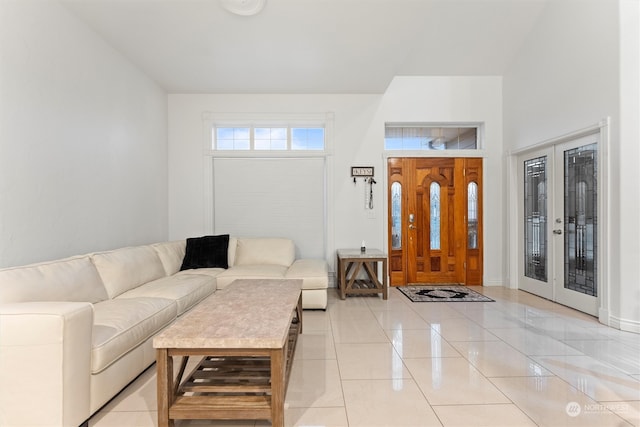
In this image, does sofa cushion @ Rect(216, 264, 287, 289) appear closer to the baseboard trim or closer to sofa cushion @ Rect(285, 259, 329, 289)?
sofa cushion @ Rect(285, 259, 329, 289)

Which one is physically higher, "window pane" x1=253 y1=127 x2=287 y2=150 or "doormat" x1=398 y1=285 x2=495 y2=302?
"window pane" x1=253 y1=127 x2=287 y2=150

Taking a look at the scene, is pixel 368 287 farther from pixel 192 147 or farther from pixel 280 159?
pixel 192 147

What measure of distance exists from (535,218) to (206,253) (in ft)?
14.6

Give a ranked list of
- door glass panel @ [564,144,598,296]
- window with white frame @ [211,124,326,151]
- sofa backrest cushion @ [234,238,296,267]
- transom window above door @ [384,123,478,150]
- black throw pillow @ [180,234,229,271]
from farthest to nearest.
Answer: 1. transom window above door @ [384,123,478,150]
2. window with white frame @ [211,124,326,151]
3. sofa backrest cushion @ [234,238,296,267]
4. black throw pillow @ [180,234,229,271]
5. door glass panel @ [564,144,598,296]

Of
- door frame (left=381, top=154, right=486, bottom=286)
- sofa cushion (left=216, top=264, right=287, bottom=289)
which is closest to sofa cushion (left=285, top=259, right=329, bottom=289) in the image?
sofa cushion (left=216, top=264, right=287, bottom=289)

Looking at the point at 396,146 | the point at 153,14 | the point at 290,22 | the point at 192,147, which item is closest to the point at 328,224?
the point at 396,146

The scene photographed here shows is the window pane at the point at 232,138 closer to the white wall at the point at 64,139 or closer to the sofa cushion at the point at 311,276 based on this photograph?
the white wall at the point at 64,139

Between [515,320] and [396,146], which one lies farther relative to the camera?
[396,146]

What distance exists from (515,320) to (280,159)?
3622 mm

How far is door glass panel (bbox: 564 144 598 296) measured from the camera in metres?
3.53

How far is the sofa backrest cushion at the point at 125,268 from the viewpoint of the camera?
9.02ft

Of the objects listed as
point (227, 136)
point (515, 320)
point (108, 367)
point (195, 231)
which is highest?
point (227, 136)

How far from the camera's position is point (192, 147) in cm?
494

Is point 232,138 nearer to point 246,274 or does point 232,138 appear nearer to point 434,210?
point 246,274
